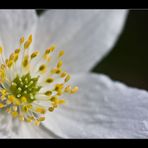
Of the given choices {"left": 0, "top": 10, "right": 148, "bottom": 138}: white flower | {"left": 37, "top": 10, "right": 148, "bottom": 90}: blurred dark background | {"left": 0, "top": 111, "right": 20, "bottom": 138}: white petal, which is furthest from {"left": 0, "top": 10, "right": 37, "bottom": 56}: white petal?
{"left": 37, "top": 10, "right": 148, "bottom": 90}: blurred dark background

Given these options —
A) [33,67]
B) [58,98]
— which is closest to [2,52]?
[33,67]

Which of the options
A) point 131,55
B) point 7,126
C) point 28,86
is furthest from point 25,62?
point 131,55

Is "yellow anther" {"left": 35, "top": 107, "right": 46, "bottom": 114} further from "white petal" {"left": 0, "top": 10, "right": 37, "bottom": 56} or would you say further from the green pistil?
"white petal" {"left": 0, "top": 10, "right": 37, "bottom": 56}

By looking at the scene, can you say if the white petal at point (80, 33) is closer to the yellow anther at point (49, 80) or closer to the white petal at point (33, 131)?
the yellow anther at point (49, 80)

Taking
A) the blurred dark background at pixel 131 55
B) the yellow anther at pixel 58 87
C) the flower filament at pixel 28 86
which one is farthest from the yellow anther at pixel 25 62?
the blurred dark background at pixel 131 55

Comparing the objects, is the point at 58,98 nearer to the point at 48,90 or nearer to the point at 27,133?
the point at 48,90

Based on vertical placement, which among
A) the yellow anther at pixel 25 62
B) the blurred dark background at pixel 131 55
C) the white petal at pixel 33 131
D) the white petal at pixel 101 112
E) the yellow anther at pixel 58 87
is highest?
the blurred dark background at pixel 131 55

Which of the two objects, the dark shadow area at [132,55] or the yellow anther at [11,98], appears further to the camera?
the dark shadow area at [132,55]
